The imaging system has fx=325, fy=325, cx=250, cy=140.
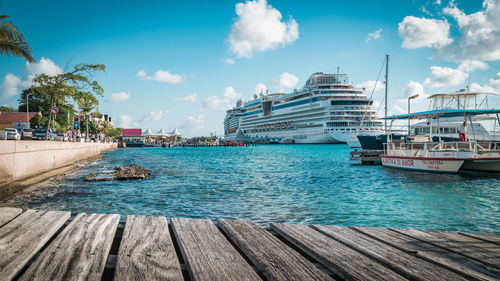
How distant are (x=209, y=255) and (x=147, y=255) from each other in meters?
0.38

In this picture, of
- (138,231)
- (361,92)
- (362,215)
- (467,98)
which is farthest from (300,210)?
(361,92)

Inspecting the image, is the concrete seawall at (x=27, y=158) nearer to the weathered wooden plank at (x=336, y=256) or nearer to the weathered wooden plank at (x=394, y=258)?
the weathered wooden plank at (x=336, y=256)

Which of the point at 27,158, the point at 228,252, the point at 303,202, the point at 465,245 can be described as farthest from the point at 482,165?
the point at 27,158

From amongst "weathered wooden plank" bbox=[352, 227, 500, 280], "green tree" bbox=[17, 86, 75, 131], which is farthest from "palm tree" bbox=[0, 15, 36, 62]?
"green tree" bbox=[17, 86, 75, 131]

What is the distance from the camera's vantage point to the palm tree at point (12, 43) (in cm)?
1141

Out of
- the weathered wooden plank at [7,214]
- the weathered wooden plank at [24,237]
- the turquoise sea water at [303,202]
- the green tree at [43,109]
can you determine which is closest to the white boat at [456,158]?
the turquoise sea water at [303,202]

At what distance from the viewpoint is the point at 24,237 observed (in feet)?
7.68

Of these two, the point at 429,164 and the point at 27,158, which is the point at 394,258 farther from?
the point at 429,164

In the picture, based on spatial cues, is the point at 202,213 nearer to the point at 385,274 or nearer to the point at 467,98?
the point at 385,274

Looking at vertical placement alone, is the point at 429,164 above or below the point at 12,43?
below

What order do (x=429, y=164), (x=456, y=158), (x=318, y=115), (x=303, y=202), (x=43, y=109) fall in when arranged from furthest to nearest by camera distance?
(x=318, y=115)
(x=43, y=109)
(x=429, y=164)
(x=456, y=158)
(x=303, y=202)

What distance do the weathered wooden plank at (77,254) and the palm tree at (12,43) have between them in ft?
39.3

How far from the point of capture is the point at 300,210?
33.4ft

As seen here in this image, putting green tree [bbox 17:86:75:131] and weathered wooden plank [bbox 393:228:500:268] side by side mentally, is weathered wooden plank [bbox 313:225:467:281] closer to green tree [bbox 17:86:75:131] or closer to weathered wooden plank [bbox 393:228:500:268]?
weathered wooden plank [bbox 393:228:500:268]
